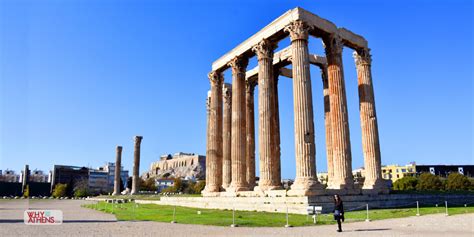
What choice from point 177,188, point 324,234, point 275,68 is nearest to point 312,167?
point 324,234

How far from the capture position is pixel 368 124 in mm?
36875

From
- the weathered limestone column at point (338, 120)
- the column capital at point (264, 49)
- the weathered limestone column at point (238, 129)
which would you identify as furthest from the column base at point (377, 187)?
the column capital at point (264, 49)

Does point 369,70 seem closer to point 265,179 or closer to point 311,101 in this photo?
point 311,101

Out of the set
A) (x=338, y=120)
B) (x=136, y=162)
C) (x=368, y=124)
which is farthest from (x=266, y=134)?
(x=136, y=162)

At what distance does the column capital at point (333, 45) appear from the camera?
35562 millimetres

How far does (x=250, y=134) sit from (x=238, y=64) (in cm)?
876

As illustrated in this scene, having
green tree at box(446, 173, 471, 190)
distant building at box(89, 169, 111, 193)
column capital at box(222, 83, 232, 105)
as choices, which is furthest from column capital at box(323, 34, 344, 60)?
distant building at box(89, 169, 111, 193)

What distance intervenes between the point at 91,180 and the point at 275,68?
16465 centimetres

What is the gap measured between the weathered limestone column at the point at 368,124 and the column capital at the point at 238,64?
39.8 feet

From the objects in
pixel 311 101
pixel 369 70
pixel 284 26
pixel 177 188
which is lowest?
pixel 177 188

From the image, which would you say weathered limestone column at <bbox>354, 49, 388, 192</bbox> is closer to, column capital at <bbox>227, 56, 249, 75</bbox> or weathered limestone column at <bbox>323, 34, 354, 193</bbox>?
weathered limestone column at <bbox>323, 34, 354, 193</bbox>

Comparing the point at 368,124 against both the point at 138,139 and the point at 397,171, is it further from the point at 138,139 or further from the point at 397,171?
the point at 397,171

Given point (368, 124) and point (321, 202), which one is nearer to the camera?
point (321, 202)

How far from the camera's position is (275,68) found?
44.7 m
